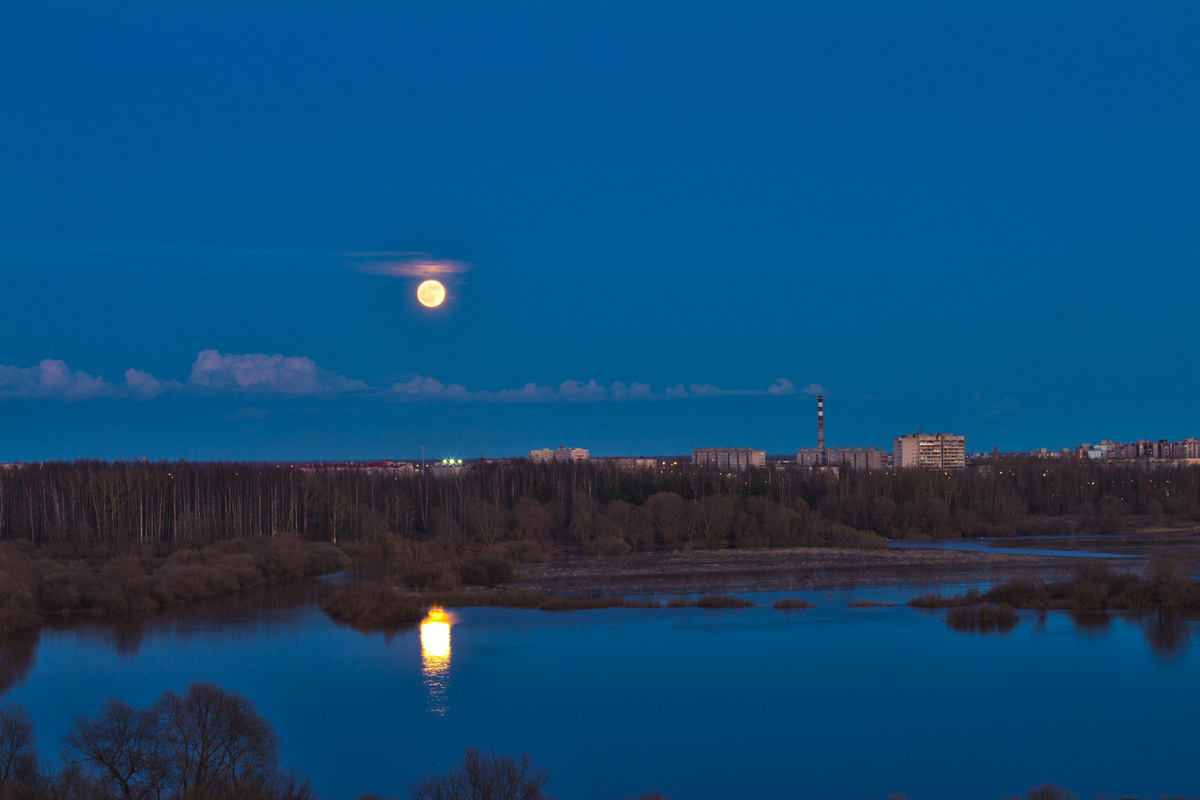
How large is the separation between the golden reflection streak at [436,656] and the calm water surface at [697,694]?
0.07 m

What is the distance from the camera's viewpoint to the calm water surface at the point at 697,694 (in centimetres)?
1416

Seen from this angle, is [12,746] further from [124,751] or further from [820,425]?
[820,425]

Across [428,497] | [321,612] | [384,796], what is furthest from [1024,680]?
[428,497]

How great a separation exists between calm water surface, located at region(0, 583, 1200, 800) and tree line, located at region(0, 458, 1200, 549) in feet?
64.1

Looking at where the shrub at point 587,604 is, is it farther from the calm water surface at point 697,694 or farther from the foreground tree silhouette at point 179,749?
the foreground tree silhouette at point 179,749

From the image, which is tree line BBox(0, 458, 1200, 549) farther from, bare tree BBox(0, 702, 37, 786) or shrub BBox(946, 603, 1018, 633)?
bare tree BBox(0, 702, 37, 786)

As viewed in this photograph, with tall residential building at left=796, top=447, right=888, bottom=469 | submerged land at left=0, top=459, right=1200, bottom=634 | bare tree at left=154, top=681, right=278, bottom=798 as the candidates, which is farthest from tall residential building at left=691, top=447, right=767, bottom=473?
bare tree at left=154, top=681, right=278, bottom=798

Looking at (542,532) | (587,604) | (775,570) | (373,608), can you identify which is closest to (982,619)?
(587,604)

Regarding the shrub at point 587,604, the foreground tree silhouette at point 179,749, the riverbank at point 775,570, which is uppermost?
the foreground tree silhouette at point 179,749

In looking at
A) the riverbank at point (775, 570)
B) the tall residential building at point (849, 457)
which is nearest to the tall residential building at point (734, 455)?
the tall residential building at point (849, 457)

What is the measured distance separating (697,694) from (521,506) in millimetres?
32805

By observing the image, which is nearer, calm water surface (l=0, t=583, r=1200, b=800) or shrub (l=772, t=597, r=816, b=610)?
calm water surface (l=0, t=583, r=1200, b=800)

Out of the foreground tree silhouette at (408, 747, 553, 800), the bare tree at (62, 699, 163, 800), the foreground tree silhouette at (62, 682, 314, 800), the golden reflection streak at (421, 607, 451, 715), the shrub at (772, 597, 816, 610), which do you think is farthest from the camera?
the shrub at (772, 597, 816, 610)

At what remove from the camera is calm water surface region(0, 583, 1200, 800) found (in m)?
14.2
